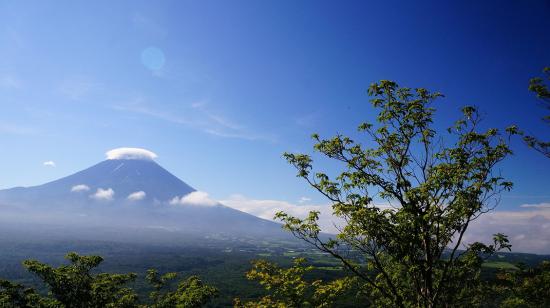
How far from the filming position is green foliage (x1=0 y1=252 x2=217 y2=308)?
16359 millimetres

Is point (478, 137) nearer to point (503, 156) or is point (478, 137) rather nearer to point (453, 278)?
point (503, 156)

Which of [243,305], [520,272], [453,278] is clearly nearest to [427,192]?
[453,278]

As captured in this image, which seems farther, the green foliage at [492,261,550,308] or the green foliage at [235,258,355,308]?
the green foliage at [492,261,550,308]

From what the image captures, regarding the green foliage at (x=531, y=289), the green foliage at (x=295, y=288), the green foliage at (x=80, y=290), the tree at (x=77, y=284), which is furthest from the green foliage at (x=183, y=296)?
the green foliage at (x=531, y=289)

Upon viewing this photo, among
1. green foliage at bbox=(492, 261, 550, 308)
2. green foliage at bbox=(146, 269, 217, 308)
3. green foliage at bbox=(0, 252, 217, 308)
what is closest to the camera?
green foliage at bbox=(0, 252, 217, 308)

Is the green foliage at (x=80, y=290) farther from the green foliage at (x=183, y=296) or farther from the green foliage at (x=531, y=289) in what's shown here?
the green foliage at (x=531, y=289)

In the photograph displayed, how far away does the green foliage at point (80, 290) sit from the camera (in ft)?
53.7

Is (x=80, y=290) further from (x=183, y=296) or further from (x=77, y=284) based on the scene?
(x=183, y=296)

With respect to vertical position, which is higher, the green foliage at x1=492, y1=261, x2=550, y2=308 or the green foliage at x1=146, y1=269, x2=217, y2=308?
the green foliage at x1=492, y1=261, x2=550, y2=308

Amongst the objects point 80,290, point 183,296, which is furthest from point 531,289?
point 80,290

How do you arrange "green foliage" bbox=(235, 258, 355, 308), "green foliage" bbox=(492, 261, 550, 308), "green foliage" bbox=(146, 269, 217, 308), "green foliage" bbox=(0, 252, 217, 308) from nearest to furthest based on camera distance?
"green foliage" bbox=(235, 258, 355, 308) → "green foliage" bbox=(0, 252, 217, 308) → "green foliage" bbox=(146, 269, 217, 308) → "green foliage" bbox=(492, 261, 550, 308)

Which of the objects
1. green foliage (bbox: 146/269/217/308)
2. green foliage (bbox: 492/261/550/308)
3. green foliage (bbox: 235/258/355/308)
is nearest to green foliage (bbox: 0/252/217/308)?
green foliage (bbox: 146/269/217/308)

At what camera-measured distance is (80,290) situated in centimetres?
1758

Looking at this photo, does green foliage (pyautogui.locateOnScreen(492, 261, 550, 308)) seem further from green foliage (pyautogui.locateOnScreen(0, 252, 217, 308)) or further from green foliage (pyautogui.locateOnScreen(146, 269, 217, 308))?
green foliage (pyautogui.locateOnScreen(0, 252, 217, 308))
